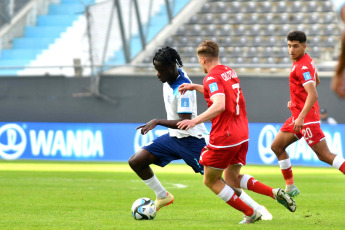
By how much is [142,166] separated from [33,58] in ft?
56.1

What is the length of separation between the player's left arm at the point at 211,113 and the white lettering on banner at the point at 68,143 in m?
13.6

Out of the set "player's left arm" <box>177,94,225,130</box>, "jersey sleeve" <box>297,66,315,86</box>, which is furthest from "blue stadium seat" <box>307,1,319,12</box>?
"player's left arm" <box>177,94,225,130</box>

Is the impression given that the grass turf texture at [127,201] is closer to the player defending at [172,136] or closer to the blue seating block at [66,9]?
the player defending at [172,136]

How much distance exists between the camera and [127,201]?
10.8 metres

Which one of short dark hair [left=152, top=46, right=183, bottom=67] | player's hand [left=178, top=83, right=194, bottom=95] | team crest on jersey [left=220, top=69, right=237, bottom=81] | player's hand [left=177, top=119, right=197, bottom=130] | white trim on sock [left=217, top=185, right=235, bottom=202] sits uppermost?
short dark hair [left=152, top=46, right=183, bottom=67]

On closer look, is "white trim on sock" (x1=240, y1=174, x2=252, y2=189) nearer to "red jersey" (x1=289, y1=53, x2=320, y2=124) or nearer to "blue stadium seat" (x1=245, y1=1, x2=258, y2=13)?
"red jersey" (x1=289, y1=53, x2=320, y2=124)

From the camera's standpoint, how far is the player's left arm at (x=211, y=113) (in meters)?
7.26

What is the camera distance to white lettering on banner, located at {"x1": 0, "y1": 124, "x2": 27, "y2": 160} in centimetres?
2114

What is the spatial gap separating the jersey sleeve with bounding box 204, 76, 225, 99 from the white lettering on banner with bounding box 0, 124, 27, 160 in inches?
567

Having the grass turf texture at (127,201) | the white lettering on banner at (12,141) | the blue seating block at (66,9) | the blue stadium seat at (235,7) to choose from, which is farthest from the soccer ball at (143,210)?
the blue stadium seat at (235,7)

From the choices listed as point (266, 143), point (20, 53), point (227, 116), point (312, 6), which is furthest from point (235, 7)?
point (227, 116)

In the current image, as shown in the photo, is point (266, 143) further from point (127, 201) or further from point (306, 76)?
point (306, 76)

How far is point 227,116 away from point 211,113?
482 millimetres

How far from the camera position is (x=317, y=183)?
47.5 feet
